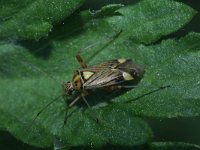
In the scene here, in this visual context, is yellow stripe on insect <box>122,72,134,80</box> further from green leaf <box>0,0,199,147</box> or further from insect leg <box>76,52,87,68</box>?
insect leg <box>76,52,87,68</box>

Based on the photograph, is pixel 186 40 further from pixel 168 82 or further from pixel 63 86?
pixel 63 86

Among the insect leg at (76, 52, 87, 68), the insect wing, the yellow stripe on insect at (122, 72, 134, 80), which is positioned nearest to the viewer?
the insect leg at (76, 52, 87, 68)

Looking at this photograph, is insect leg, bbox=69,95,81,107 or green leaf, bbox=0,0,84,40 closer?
green leaf, bbox=0,0,84,40

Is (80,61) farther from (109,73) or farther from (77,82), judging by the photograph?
(109,73)

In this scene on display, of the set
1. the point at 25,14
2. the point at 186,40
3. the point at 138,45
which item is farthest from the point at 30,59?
the point at 186,40

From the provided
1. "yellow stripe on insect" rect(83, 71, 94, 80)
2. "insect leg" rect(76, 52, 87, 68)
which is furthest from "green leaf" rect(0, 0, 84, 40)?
"yellow stripe on insect" rect(83, 71, 94, 80)

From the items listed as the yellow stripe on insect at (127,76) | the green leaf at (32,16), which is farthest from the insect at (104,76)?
the green leaf at (32,16)

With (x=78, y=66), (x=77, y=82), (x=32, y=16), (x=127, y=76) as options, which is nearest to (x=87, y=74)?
(x=77, y=82)
